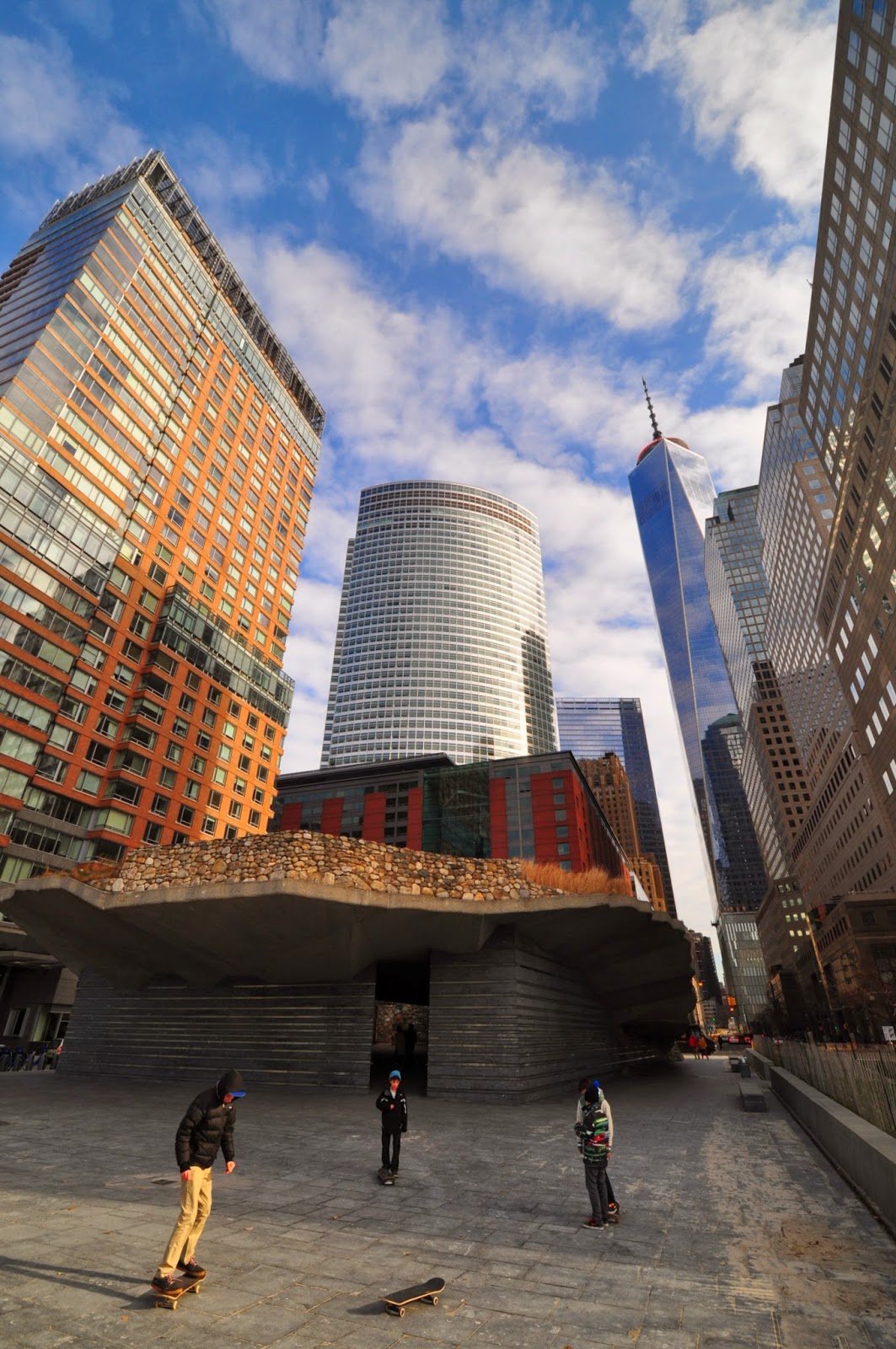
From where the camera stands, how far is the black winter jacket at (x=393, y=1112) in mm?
8484

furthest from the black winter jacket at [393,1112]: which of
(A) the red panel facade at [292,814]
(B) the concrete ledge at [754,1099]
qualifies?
(A) the red panel facade at [292,814]

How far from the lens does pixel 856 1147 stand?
828cm

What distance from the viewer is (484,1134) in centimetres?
1191

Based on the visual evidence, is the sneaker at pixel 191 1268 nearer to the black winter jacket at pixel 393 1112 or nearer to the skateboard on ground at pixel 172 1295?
the skateboard on ground at pixel 172 1295

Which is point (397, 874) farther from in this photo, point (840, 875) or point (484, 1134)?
point (840, 875)

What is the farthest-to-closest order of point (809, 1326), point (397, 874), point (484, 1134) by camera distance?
point (397, 874), point (484, 1134), point (809, 1326)

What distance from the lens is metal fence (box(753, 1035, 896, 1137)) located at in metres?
7.95

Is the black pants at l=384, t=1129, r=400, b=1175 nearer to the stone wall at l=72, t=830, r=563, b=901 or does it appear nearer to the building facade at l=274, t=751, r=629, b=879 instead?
the stone wall at l=72, t=830, r=563, b=901

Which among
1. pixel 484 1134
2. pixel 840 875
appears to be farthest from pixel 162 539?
pixel 840 875

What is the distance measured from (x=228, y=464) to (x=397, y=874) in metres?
67.5

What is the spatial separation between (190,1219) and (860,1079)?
9696 millimetres

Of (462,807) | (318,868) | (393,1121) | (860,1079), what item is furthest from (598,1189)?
(462,807)

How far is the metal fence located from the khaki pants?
26.4 feet

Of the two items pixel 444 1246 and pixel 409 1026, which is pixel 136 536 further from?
pixel 444 1246
